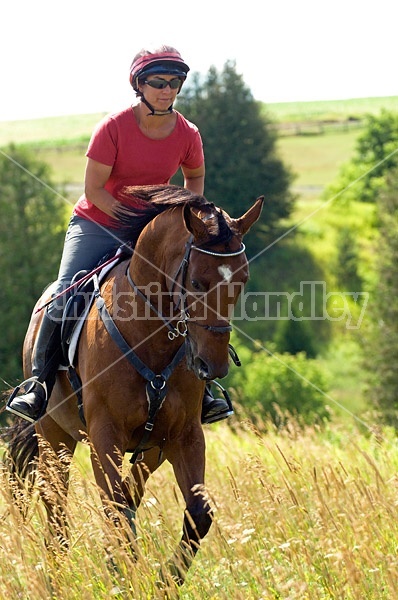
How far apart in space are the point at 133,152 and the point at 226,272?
6.15 ft

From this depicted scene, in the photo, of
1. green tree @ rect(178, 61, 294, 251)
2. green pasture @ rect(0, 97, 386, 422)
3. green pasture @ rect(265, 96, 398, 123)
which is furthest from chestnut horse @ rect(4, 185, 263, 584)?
green pasture @ rect(265, 96, 398, 123)

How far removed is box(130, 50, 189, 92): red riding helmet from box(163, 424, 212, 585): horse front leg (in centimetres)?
262

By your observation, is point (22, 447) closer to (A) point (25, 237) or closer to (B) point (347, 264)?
(A) point (25, 237)

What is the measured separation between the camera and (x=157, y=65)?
6.61 meters

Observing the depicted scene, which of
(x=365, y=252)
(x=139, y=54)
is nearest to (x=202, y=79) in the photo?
(x=365, y=252)

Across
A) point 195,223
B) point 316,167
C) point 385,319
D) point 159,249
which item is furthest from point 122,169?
point 316,167

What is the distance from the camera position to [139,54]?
6711 millimetres

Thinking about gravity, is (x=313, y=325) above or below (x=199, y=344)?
below

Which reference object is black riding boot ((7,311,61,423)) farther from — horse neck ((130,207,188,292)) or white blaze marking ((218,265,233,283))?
white blaze marking ((218,265,233,283))

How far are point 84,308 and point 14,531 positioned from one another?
227 centimetres

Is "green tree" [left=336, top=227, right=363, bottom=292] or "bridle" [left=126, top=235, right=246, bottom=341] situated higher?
"bridle" [left=126, top=235, right=246, bottom=341]

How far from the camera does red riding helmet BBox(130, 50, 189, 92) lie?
6602 millimetres

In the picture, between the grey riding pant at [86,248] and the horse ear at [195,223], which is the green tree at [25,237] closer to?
the grey riding pant at [86,248]

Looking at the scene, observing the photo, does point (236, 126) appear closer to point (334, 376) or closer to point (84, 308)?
point (334, 376)
